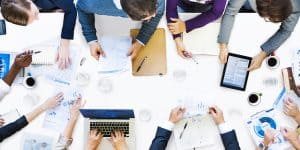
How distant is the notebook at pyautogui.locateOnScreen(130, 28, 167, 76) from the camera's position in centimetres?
228

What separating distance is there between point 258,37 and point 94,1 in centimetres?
75

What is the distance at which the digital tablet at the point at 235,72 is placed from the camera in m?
2.26

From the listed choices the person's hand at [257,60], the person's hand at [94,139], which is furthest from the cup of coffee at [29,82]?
the person's hand at [257,60]

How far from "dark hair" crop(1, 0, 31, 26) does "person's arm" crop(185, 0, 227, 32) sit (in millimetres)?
715

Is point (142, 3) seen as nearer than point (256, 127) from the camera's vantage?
Yes

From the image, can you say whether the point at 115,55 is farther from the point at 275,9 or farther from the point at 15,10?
the point at 275,9

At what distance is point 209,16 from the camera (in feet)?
7.34

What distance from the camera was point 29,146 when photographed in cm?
231

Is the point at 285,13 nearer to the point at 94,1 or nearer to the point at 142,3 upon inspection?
the point at 142,3

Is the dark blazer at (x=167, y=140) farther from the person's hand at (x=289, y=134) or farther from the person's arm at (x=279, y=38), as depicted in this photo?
the person's arm at (x=279, y=38)

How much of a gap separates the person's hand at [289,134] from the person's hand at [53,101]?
1018mm

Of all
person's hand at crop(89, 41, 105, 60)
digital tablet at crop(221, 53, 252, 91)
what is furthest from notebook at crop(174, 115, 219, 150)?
person's hand at crop(89, 41, 105, 60)

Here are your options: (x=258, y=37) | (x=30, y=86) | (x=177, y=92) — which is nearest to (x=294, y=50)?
(x=258, y=37)

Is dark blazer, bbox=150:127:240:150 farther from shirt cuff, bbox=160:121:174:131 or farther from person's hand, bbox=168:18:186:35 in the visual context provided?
person's hand, bbox=168:18:186:35
